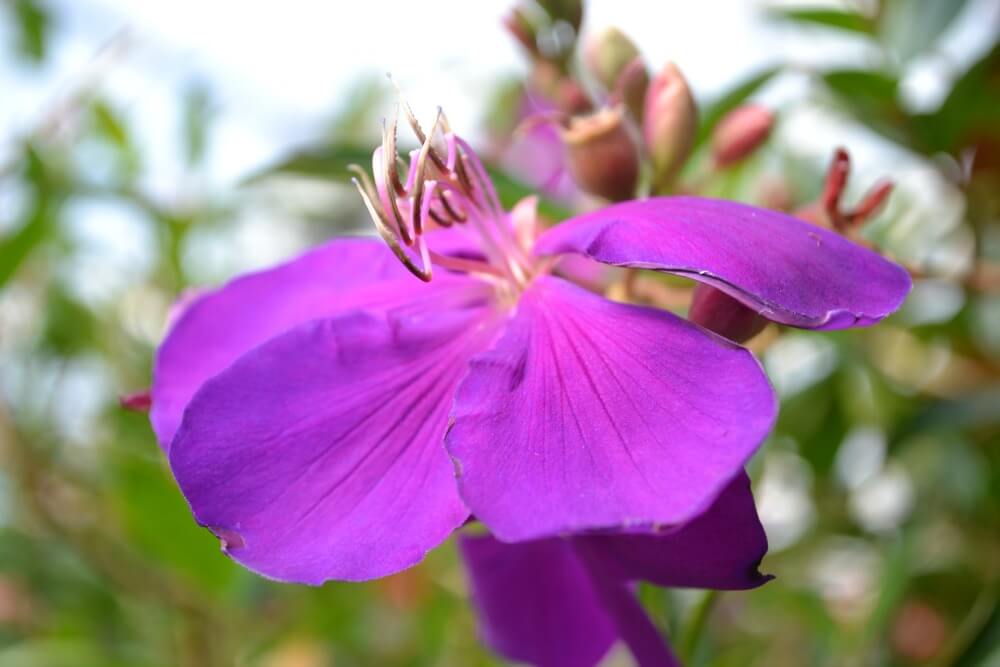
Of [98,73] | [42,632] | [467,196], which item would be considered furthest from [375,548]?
[42,632]

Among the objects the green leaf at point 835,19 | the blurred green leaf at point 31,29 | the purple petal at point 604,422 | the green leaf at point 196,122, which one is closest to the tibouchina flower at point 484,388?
the purple petal at point 604,422

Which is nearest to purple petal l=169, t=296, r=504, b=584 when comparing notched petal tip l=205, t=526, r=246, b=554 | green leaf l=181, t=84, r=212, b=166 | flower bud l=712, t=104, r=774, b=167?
notched petal tip l=205, t=526, r=246, b=554

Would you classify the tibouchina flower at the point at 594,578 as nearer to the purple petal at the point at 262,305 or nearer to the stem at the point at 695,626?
the stem at the point at 695,626

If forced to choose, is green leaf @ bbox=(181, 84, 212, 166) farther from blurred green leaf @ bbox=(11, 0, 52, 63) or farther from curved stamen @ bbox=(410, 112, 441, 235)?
curved stamen @ bbox=(410, 112, 441, 235)

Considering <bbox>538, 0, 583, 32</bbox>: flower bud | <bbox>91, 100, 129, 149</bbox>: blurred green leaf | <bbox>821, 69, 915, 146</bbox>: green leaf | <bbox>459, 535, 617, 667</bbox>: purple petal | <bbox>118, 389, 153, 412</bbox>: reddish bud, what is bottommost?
<bbox>91, 100, 129, 149</bbox>: blurred green leaf

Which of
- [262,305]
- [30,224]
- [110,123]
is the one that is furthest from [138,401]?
[110,123]
